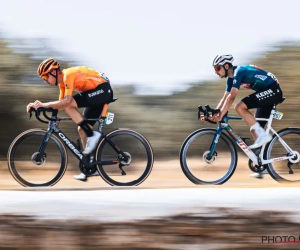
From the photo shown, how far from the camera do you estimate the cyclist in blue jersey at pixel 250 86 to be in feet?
21.9

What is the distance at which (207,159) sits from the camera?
22.6 feet

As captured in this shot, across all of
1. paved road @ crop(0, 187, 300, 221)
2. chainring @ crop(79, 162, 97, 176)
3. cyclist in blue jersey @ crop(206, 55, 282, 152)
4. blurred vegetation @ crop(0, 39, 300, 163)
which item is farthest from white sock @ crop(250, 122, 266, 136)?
blurred vegetation @ crop(0, 39, 300, 163)

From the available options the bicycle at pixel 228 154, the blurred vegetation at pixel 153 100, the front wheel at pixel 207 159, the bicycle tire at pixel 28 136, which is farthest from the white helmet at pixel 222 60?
the blurred vegetation at pixel 153 100

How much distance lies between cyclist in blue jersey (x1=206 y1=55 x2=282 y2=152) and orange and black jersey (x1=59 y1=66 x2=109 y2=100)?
1348 mm

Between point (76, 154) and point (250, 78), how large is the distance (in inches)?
85.2

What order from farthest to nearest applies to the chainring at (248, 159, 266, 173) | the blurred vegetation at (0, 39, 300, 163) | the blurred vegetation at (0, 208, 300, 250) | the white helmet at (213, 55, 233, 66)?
the blurred vegetation at (0, 39, 300, 163), the chainring at (248, 159, 266, 173), the white helmet at (213, 55, 233, 66), the blurred vegetation at (0, 208, 300, 250)

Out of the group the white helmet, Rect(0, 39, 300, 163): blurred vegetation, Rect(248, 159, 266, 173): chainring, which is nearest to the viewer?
the white helmet

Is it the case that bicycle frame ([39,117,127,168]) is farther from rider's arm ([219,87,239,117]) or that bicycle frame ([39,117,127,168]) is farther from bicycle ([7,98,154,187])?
rider's arm ([219,87,239,117])

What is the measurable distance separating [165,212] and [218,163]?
3357mm

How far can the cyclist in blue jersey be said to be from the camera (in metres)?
6.69

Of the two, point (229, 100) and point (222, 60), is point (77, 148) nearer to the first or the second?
point (229, 100)

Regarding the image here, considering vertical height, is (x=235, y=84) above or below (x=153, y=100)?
above

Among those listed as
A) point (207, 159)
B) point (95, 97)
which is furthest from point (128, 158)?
point (207, 159)

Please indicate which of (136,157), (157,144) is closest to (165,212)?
(136,157)
